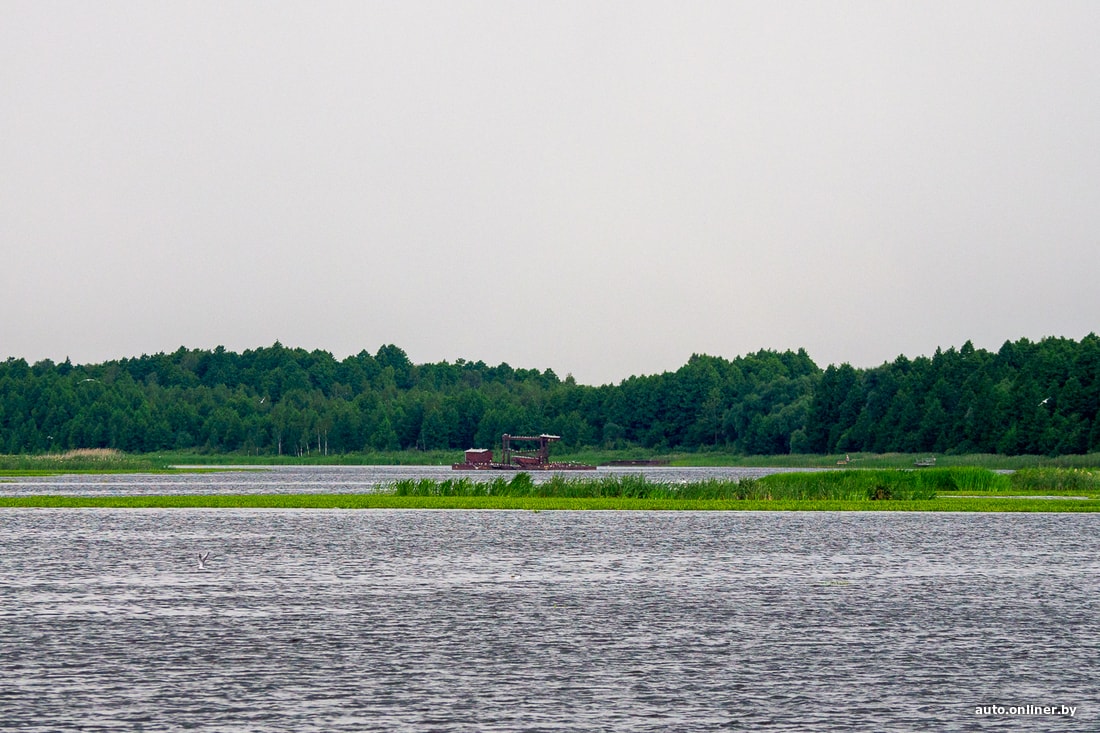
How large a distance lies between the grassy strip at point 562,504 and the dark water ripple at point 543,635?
2125cm

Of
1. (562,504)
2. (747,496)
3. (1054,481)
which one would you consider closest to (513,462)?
(1054,481)

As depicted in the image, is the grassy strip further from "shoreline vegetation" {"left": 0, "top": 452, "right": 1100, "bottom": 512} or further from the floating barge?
the floating barge

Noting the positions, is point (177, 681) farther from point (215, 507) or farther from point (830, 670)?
point (215, 507)

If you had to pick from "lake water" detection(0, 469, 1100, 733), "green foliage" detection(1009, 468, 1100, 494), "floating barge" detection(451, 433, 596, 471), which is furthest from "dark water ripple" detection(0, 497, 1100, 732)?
"floating barge" detection(451, 433, 596, 471)

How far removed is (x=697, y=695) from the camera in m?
17.1

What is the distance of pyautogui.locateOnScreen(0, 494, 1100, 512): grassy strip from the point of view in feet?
209

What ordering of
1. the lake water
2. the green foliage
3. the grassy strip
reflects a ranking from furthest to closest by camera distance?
the green foliage < the grassy strip < the lake water

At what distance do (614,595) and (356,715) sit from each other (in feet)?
41.4

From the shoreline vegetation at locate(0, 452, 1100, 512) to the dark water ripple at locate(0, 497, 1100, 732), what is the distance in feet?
76.0

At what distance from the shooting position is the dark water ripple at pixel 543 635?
16062 mm

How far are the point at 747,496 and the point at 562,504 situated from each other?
455 inches

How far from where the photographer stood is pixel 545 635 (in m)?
22.1

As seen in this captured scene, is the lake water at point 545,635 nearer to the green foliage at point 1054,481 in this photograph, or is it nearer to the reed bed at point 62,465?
the green foliage at point 1054,481

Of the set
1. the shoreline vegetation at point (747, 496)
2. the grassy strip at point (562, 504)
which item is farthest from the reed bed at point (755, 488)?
the grassy strip at point (562, 504)
